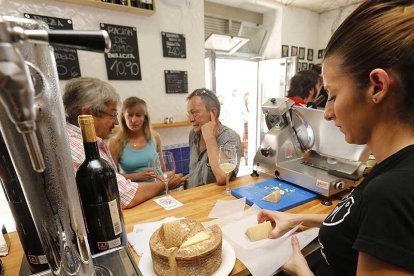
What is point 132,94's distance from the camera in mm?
2650

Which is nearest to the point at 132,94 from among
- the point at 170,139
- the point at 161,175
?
the point at 170,139

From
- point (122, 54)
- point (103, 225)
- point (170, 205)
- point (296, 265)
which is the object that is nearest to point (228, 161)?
point (170, 205)

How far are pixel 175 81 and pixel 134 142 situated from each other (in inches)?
40.3

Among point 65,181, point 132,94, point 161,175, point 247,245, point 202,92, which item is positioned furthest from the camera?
point 132,94

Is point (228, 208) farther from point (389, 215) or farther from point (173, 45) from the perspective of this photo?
point (173, 45)

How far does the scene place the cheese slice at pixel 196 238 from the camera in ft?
2.11

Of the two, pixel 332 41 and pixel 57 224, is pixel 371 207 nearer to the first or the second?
pixel 332 41

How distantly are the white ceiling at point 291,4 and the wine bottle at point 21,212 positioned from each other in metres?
3.55

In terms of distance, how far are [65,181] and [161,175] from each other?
2.44 feet

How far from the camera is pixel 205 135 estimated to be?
164 cm

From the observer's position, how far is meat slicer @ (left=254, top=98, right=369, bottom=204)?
116 centimetres

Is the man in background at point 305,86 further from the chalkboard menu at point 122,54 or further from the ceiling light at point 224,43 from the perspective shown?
the chalkboard menu at point 122,54

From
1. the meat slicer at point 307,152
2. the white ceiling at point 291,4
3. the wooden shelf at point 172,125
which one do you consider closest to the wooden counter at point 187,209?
the meat slicer at point 307,152

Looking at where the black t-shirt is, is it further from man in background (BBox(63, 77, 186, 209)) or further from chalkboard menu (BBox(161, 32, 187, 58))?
chalkboard menu (BBox(161, 32, 187, 58))
